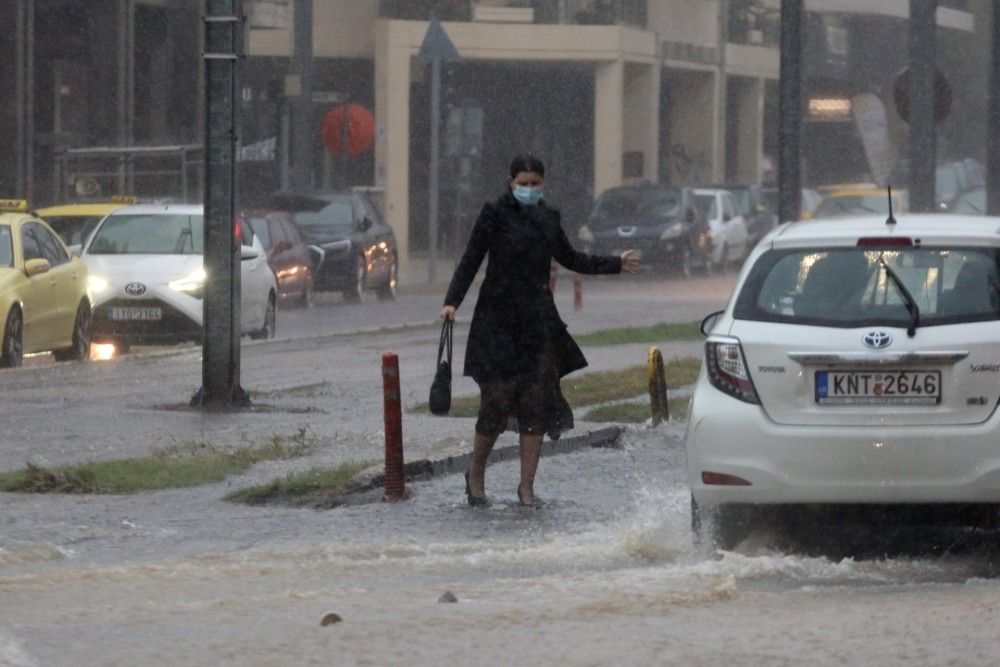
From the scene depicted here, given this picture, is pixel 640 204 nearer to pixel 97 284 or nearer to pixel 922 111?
pixel 922 111

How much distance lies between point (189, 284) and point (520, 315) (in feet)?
39.4

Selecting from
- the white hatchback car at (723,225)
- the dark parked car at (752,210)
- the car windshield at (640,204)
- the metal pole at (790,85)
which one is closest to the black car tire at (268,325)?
the metal pole at (790,85)

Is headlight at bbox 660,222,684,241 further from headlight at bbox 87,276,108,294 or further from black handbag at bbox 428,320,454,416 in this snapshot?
black handbag at bbox 428,320,454,416

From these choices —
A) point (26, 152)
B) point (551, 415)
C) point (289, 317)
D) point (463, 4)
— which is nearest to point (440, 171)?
point (463, 4)

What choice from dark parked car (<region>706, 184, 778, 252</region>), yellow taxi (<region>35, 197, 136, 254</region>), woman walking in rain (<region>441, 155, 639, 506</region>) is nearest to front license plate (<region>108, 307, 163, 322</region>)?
yellow taxi (<region>35, 197, 136, 254</region>)

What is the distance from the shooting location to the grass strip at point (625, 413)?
14.5 meters

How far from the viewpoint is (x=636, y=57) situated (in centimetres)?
5016

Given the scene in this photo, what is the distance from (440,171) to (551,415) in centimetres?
3885

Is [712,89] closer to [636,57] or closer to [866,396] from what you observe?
[636,57]

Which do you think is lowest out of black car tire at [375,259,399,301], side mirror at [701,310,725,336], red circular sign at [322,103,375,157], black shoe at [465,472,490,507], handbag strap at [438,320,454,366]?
black car tire at [375,259,399,301]

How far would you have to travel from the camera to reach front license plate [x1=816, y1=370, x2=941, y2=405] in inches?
322

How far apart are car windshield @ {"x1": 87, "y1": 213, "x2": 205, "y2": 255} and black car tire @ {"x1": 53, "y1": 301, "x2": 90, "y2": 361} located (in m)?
1.98

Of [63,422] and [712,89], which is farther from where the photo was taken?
[712,89]

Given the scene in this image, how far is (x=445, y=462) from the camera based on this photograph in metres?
11.8
